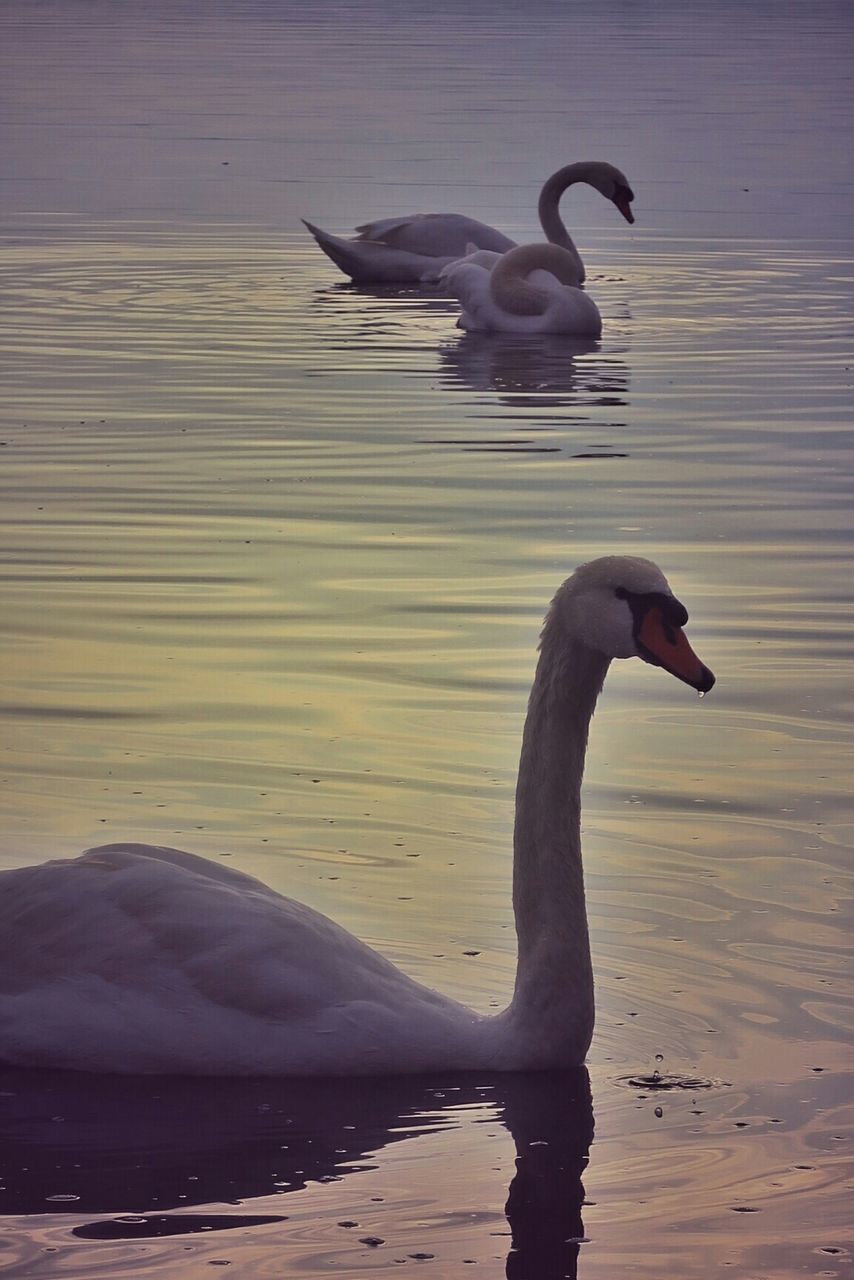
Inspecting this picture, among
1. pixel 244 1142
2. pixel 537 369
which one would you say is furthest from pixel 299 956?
pixel 537 369

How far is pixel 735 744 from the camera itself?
27.8 ft

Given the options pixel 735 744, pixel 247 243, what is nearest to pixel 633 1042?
pixel 735 744

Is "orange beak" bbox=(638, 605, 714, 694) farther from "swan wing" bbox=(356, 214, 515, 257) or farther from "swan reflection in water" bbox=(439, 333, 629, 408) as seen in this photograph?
"swan wing" bbox=(356, 214, 515, 257)

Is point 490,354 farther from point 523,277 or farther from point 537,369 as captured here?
point 523,277

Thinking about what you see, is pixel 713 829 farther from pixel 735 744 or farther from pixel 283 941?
pixel 283 941

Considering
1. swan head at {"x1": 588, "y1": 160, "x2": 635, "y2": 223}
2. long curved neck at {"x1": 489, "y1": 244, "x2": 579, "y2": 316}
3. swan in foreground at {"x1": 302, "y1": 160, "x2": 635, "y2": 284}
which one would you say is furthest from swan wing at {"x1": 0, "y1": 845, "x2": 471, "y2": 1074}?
swan head at {"x1": 588, "y1": 160, "x2": 635, "y2": 223}

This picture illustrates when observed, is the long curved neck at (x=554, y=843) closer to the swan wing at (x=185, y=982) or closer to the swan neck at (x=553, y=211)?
the swan wing at (x=185, y=982)

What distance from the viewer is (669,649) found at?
5992 mm

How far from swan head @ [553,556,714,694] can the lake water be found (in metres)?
0.87

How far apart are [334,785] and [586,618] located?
196cm

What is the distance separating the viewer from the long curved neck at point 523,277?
20016mm

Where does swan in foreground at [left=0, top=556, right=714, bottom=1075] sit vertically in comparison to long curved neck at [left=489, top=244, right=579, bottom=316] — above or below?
below

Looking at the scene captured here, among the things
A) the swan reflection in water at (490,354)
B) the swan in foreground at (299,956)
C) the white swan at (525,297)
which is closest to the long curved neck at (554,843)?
the swan in foreground at (299,956)

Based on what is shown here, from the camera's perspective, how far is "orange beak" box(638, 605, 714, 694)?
599 cm
